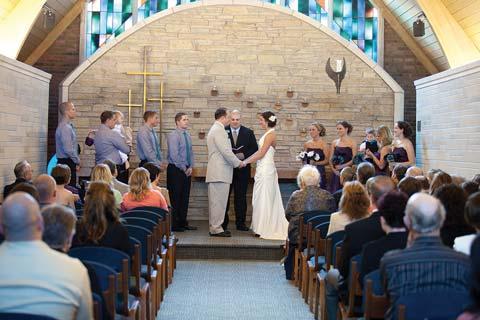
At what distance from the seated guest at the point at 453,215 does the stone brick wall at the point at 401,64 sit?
10.4m

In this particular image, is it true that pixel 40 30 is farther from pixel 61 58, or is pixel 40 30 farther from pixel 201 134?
pixel 201 134

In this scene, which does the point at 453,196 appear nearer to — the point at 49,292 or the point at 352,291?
the point at 352,291

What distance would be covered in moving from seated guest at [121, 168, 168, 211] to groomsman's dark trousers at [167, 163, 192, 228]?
3.01 metres

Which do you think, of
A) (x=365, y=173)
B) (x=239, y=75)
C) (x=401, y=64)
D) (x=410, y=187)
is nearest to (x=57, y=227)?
(x=410, y=187)

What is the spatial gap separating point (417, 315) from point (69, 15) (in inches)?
520

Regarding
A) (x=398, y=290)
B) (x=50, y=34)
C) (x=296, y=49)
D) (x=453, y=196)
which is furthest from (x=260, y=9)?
(x=398, y=290)

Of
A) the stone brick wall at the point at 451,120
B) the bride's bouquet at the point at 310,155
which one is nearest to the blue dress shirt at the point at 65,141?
the bride's bouquet at the point at 310,155

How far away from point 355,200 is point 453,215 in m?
0.94

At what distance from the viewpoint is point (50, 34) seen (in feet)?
50.8

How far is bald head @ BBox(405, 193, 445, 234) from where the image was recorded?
381cm

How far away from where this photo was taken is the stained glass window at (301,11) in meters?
15.8

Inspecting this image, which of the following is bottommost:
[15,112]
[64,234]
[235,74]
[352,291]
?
[352,291]

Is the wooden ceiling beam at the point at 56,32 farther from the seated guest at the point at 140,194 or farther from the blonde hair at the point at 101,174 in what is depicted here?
the blonde hair at the point at 101,174

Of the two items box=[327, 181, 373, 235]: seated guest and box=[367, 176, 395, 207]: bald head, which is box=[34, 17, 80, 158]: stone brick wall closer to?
box=[327, 181, 373, 235]: seated guest
